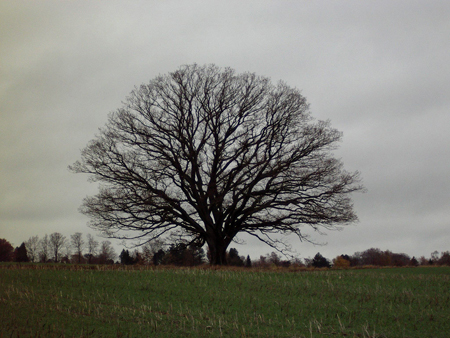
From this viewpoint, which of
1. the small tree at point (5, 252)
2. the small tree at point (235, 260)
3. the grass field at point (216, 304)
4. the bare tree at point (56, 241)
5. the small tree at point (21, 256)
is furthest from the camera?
the bare tree at point (56, 241)

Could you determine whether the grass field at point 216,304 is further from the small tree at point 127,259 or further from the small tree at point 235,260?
the small tree at point 235,260

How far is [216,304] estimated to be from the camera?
13.5 metres

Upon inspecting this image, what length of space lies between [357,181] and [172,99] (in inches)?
481

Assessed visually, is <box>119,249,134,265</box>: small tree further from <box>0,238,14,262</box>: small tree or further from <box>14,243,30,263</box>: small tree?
<box>0,238,14,262</box>: small tree

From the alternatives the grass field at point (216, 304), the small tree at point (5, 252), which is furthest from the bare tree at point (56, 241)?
the grass field at point (216, 304)

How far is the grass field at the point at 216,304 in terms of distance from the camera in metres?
10.3

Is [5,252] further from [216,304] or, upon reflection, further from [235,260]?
[216,304]

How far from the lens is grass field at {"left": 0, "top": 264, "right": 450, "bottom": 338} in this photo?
1027 centimetres

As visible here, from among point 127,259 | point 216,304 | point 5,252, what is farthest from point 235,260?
point 216,304

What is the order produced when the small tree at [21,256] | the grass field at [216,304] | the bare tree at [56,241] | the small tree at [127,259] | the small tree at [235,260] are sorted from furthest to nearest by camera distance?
the bare tree at [56,241] → the small tree at [21,256] → the small tree at [127,259] → the small tree at [235,260] → the grass field at [216,304]

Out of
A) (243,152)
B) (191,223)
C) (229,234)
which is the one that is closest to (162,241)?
(191,223)

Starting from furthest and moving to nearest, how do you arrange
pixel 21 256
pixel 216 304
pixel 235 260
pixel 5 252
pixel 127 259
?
pixel 5 252 < pixel 127 259 < pixel 235 260 < pixel 21 256 < pixel 216 304

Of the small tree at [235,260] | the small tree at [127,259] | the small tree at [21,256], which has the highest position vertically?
the small tree at [21,256]

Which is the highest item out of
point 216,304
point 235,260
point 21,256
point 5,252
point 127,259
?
point 5,252
